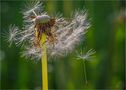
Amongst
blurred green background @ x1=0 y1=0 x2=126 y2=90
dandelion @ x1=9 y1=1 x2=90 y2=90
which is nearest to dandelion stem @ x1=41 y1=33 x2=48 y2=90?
dandelion @ x1=9 y1=1 x2=90 y2=90

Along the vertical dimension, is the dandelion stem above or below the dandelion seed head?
below

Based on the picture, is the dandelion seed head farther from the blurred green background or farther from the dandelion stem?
the blurred green background

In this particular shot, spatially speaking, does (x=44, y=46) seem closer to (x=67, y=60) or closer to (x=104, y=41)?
(x=67, y=60)

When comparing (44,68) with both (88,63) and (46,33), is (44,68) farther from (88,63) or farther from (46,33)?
(88,63)

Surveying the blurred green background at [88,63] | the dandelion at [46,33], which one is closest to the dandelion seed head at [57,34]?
the dandelion at [46,33]

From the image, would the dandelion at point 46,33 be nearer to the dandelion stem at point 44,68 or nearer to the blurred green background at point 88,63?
the dandelion stem at point 44,68

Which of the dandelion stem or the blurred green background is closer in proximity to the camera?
the dandelion stem

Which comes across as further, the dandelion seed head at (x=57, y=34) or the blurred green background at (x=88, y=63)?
the blurred green background at (x=88, y=63)

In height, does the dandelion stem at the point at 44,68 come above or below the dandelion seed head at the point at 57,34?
below
